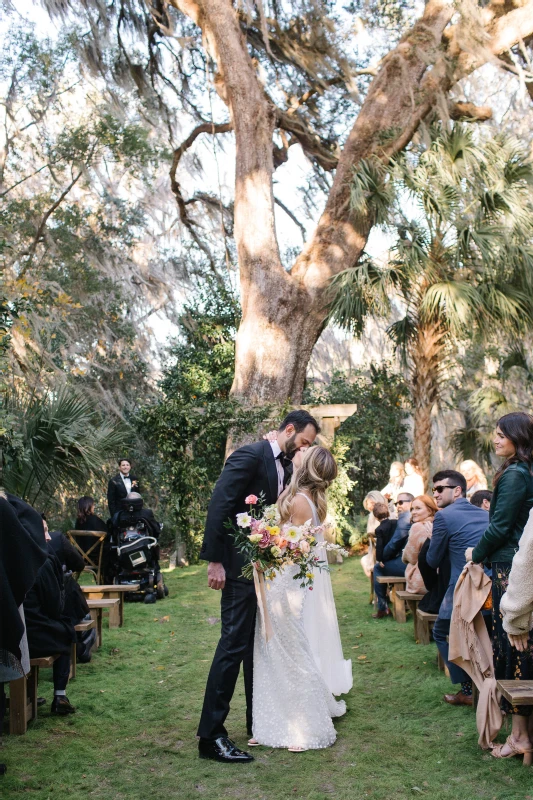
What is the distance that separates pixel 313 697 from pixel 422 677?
1.83 metres

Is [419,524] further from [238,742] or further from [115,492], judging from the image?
[115,492]

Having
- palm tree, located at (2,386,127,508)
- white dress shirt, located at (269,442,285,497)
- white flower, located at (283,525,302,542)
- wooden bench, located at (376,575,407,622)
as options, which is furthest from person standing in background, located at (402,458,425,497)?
white flower, located at (283,525,302,542)

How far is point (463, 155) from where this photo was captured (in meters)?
12.4

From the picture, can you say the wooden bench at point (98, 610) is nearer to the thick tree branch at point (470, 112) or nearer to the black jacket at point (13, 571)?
the black jacket at point (13, 571)

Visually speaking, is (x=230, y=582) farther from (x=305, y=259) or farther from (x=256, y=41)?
(x=256, y=41)

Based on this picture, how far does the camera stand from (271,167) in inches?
543

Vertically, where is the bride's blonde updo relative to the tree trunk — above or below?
below

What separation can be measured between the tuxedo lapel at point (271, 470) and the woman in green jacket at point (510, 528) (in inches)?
47.2

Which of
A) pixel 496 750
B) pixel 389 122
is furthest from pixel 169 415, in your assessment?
pixel 496 750

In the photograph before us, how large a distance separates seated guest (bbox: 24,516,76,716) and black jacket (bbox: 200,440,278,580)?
51.1 inches

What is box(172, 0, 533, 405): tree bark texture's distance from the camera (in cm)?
1309

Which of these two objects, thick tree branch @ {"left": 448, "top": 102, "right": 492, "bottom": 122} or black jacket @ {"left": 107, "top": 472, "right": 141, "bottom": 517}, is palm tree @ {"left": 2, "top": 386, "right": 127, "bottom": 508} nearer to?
black jacket @ {"left": 107, "top": 472, "right": 141, "bottom": 517}

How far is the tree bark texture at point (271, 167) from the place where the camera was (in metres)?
13.1

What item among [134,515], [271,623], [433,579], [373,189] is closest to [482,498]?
[433,579]
